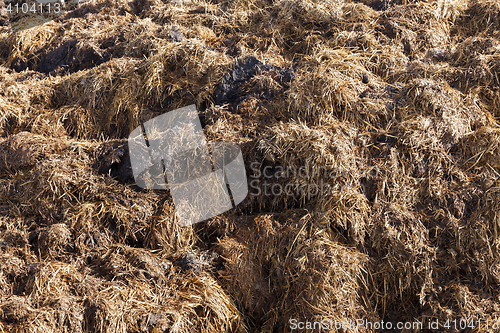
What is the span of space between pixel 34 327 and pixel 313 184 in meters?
1.89

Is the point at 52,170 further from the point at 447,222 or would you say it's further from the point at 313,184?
the point at 447,222

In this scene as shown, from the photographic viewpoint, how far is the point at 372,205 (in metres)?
2.66

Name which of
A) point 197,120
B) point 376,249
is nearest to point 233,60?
point 197,120

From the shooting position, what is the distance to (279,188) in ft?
9.07

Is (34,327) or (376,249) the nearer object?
(34,327)

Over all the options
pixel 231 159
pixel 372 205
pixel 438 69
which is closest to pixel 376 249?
pixel 372 205

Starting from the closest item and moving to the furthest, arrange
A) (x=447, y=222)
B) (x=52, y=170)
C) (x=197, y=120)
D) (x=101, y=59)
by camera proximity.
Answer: (x=447, y=222) → (x=52, y=170) → (x=197, y=120) → (x=101, y=59)

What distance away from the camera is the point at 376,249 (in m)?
2.54

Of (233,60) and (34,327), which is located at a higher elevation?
(233,60)

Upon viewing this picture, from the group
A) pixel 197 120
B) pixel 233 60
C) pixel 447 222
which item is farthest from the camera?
pixel 233 60

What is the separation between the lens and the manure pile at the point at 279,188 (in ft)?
7.80

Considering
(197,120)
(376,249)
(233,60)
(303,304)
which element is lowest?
(303,304)

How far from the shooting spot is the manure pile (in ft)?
7.80

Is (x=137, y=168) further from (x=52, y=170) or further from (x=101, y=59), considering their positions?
(x=101, y=59)
